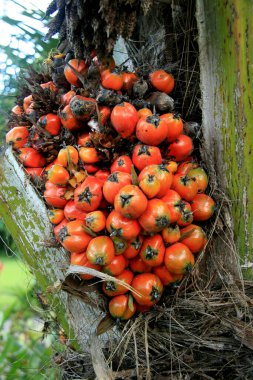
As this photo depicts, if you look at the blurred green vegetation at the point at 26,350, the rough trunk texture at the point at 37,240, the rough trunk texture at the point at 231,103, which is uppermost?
the rough trunk texture at the point at 231,103

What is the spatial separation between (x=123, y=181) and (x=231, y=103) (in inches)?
20.5

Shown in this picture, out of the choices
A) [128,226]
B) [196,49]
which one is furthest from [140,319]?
[196,49]

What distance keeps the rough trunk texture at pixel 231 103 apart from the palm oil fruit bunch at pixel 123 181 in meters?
0.10

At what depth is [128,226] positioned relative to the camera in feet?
4.78

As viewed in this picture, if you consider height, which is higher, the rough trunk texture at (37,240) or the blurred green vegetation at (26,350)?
the rough trunk texture at (37,240)

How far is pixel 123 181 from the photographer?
1.50 metres

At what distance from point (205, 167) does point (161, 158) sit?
236 mm

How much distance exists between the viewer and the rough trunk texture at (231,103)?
4.88ft

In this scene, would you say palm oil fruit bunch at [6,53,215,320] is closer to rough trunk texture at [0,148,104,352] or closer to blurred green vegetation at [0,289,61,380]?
rough trunk texture at [0,148,104,352]

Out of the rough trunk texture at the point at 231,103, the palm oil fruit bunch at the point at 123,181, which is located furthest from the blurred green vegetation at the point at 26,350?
the rough trunk texture at the point at 231,103

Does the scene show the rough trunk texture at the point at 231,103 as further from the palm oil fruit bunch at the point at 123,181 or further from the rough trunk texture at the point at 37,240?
the rough trunk texture at the point at 37,240

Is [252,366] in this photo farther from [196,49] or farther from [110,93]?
[196,49]

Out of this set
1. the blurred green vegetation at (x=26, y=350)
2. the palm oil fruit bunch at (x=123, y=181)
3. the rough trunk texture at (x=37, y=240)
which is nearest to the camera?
the palm oil fruit bunch at (x=123, y=181)

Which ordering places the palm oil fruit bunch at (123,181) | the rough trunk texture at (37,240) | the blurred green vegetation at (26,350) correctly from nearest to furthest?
1. the palm oil fruit bunch at (123,181)
2. the rough trunk texture at (37,240)
3. the blurred green vegetation at (26,350)
